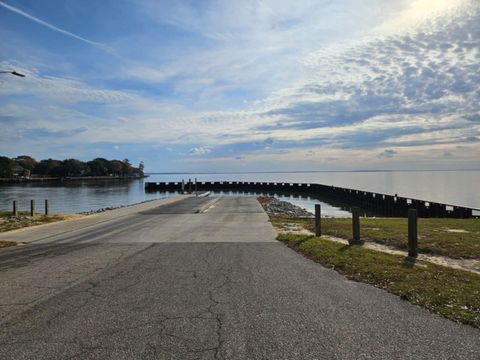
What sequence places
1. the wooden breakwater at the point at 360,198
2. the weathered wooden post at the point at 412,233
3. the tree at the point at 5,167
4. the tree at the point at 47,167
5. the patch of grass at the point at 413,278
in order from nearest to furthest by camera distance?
the patch of grass at the point at 413,278, the weathered wooden post at the point at 412,233, the wooden breakwater at the point at 360,198, the tree at the point at 5,167, the tree at the point at 47,167

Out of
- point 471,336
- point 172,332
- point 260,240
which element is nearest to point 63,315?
point 172,332

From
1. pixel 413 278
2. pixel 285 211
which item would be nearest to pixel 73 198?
pixel 285 211

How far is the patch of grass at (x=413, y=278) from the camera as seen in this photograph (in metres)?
5.57

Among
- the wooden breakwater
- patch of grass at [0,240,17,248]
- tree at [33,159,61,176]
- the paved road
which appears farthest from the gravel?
tree at [33,159,61,176]

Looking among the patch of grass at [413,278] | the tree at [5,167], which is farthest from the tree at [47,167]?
the patch of grass at [413,278]

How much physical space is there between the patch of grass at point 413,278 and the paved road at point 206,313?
309 mm

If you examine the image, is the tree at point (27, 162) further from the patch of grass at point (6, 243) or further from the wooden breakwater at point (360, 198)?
the patch of grass at point (6, 243)

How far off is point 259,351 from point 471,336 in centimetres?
243

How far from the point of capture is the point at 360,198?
58031mm

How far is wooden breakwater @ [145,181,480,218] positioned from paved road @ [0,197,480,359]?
2009 centimetres

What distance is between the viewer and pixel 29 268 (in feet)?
28.6

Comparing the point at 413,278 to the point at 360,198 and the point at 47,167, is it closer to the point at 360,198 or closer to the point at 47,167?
the point at 360,198

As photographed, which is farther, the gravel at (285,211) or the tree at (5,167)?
the tree at (5,167)

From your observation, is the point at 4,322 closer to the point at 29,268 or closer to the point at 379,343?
the point at 29,268
